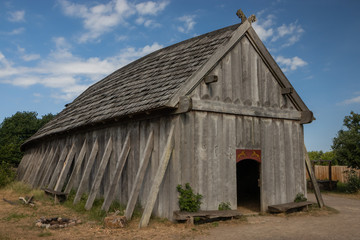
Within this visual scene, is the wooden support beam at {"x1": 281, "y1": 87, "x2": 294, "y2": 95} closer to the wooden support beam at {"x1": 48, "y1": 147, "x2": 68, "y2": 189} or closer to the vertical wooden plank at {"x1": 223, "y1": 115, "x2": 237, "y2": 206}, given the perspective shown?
the vertical wooden plank at {"x1": 223, "y1": 115, "x2": 237, "y2": 206}

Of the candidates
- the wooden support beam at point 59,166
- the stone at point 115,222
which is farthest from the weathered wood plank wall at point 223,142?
the wooden support beam at point 59,166

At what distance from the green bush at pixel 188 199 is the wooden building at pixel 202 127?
0.15 meters

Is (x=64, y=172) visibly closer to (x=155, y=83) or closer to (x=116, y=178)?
(x=116, y=178)

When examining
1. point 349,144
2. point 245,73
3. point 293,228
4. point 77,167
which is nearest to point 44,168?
point 77,167

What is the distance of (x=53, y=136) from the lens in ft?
59.0

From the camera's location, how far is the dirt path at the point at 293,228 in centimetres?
809

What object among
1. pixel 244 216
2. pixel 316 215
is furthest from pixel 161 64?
pixel 316 215

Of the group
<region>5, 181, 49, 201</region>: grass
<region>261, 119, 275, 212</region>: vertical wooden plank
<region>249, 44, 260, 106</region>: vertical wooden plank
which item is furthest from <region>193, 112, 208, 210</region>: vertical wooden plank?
<region>5, 181, 49, 201</region>: grass

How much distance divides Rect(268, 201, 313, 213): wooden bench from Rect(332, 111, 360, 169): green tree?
8.42 m

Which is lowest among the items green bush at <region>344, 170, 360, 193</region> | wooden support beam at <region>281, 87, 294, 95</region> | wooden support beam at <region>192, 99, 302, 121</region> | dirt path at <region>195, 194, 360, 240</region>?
dirt path at <region>195, 194, 360, 240</region>

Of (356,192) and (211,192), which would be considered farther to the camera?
(356,192)

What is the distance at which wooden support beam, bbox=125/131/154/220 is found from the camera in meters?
9.36

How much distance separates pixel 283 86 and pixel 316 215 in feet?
15.3

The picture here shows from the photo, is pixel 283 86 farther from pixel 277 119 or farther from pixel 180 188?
pixel 180 188
